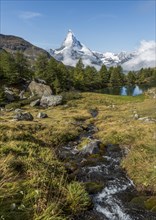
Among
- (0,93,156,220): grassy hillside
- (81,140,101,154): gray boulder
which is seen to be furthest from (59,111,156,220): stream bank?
(0,93,156,220): grassy hillside

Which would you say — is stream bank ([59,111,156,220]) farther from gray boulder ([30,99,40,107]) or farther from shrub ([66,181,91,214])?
gray boulder ([30,99,40,107])

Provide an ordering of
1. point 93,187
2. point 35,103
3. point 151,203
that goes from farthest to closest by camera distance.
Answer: point 35,103 → point 93,187 → point 151,203

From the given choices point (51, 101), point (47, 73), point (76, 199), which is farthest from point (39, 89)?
point (76, 199)

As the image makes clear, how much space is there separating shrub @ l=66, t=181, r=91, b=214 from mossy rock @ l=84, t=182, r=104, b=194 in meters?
1.85

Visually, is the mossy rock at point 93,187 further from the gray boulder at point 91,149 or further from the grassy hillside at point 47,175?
the gray boulder at point 91,149

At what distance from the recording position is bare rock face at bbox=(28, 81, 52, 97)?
7950 cm

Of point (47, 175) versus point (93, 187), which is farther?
point (93, 187)

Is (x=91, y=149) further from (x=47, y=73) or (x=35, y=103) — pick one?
(x=47, y=73)

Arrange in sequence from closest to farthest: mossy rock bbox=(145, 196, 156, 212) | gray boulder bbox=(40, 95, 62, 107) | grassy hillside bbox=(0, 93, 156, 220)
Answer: grassy hillside bbox=(0, 93, 156, 220), mossy rock bbox=(145, 196, 156, 212), gray boulder bbox=(40, 95, 62, 107)

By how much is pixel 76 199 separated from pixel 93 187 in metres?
3.25

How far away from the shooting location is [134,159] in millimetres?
19594

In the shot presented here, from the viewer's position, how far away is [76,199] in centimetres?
1239

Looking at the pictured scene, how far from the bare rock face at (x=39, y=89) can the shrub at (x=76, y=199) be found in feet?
221

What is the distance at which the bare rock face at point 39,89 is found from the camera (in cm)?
7950
